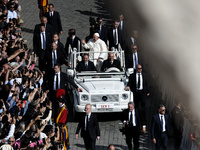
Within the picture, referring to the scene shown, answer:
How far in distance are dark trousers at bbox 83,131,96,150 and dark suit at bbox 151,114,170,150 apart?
1.53m

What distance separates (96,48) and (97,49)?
0.05m

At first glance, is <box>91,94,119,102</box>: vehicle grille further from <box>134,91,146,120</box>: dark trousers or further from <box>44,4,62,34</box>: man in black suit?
<box>44,4,62,34</box>: man in black suit

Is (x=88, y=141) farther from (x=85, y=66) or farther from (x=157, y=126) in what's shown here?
(x=85, y=66)

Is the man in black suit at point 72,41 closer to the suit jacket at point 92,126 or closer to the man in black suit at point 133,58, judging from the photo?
the man in black suit at point 133,58

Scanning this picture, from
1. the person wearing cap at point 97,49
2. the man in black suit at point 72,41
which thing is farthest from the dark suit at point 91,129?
the man in black suit at point 72,41

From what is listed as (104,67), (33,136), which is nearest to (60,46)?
(104,67)

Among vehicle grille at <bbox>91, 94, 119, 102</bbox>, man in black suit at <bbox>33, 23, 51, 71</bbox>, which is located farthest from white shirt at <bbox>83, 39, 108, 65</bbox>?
vehicle grille at <bbox>91, 94, 119, 102</bbox>

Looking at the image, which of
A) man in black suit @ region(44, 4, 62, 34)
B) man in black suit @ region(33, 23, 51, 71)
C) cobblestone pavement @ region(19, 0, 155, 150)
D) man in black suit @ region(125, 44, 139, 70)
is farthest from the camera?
man in black suit @ region(44, 4, 62, 34)

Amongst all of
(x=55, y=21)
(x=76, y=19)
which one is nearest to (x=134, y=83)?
(x=55, y=21)

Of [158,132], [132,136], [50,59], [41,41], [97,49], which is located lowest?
[132,136]

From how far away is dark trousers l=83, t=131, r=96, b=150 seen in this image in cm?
1479

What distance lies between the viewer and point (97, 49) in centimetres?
1900

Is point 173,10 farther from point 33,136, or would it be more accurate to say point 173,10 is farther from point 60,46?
point 60,46

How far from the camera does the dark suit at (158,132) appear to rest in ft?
47.9
